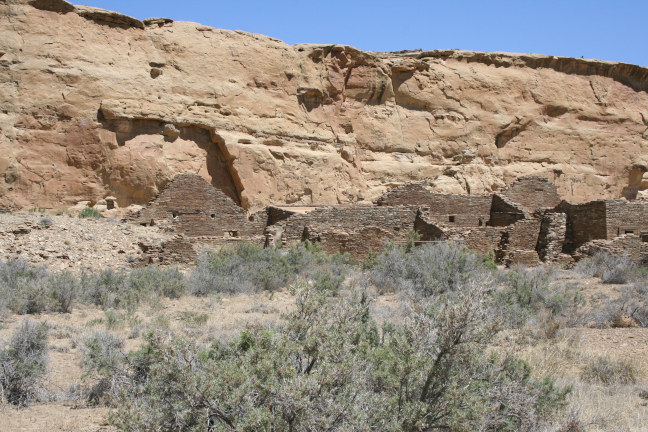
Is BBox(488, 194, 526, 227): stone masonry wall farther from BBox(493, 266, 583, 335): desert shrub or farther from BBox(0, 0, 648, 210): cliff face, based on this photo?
BBox(493, 266, 583, 335): desert shrub

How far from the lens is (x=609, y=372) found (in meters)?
6.48

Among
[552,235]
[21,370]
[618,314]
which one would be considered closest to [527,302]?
[618,314]

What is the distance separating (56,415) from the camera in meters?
5.17

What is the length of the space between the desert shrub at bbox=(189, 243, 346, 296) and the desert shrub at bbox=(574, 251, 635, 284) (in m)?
5.53

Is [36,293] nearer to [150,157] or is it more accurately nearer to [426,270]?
[426,270]

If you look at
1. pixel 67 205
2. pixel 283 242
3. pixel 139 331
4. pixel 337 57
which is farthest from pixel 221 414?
pixel 337 57

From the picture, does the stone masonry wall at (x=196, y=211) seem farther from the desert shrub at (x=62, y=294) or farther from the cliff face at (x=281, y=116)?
the desert shrub at (x=62, y=294)

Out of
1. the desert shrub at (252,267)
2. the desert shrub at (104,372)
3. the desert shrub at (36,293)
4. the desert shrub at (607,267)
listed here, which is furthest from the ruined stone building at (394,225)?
the desert shrub at (104,372)

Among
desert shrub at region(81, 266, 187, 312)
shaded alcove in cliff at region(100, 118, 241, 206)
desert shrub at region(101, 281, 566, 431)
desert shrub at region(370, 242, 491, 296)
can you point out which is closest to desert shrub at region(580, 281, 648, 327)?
desert shrub at region(370, 242, 491, 296)

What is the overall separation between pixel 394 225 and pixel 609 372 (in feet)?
35.9

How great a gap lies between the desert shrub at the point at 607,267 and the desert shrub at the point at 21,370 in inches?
431

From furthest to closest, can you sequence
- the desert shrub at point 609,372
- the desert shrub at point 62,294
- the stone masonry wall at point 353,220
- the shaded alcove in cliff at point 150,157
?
the shaded alcove in cliff at point 150,157
the stone masonry wall at point 353,220
the desert shrub at point 62,294
the desert shrub at point 609,372

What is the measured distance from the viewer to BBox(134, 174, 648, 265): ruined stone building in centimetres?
1591

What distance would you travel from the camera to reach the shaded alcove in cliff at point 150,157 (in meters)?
→ 18.4
